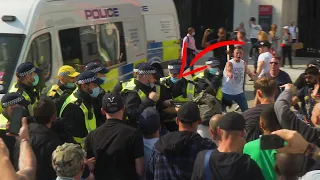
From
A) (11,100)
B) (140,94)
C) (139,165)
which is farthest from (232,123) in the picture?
(140,94)

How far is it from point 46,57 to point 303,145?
5468 mm

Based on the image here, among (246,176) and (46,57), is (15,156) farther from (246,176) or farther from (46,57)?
(46,57)

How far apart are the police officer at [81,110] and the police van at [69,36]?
180 cm

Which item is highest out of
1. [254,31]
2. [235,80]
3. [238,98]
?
[235,80]

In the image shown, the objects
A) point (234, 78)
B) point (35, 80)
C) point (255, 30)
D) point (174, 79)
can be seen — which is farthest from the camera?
point (255, 30)

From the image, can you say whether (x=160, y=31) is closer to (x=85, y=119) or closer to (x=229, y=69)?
(x=229, y=69)

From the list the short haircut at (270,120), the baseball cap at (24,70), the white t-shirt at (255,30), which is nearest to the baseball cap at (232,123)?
the short haircut at (270,120)

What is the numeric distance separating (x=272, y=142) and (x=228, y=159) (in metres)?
0.35

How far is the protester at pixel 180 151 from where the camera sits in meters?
4.34

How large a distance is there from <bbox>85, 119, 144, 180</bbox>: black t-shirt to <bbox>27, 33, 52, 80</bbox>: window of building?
3.54 m

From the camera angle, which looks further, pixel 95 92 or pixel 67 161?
pixel 95 92

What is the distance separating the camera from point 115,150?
4590 millimetres

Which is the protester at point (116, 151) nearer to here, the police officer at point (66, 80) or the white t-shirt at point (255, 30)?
the police officer at point (66, 80)

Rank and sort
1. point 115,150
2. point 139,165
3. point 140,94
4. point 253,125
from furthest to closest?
point 140,94, point 253,125, point 139,165, point 115,150
